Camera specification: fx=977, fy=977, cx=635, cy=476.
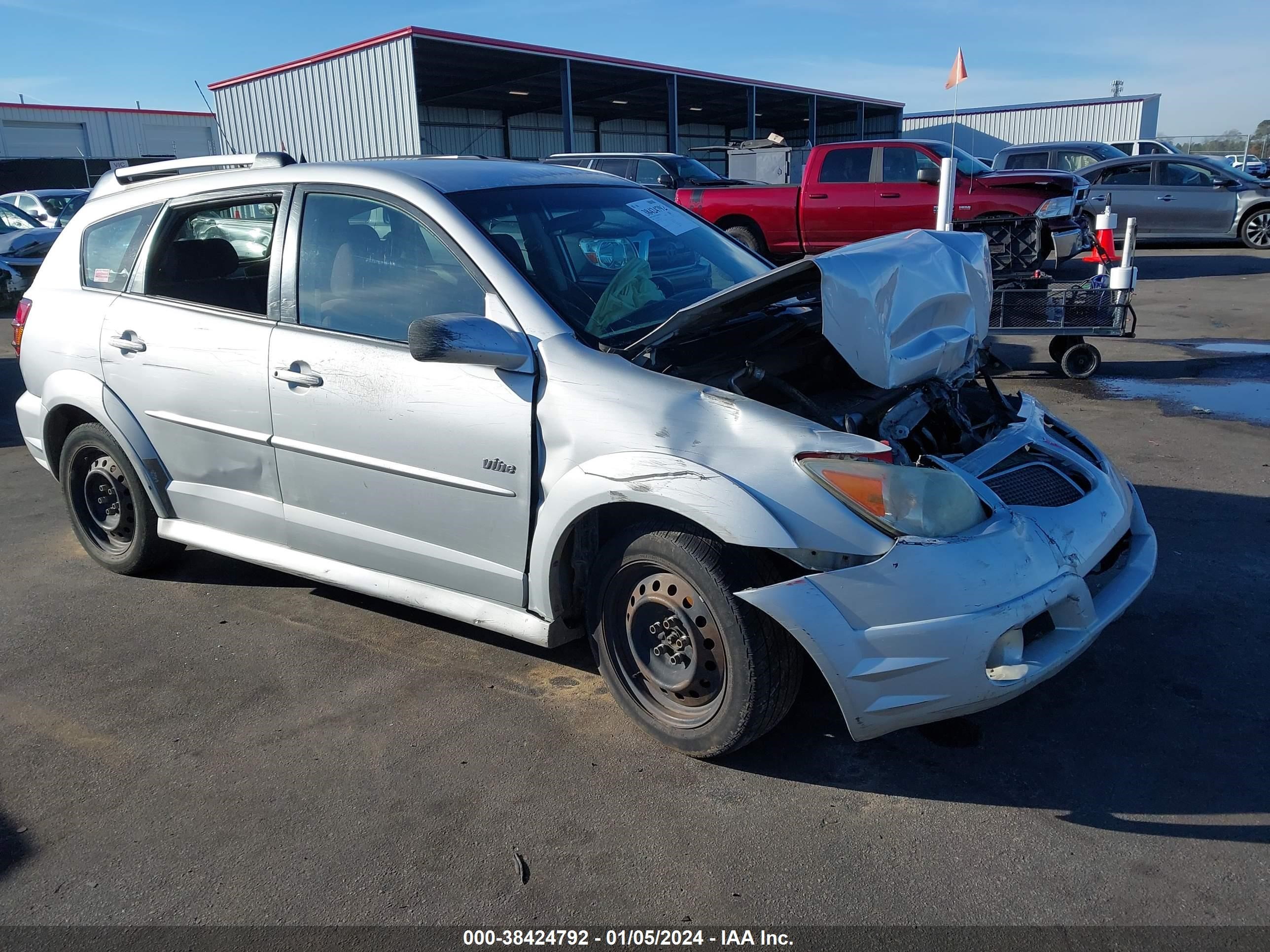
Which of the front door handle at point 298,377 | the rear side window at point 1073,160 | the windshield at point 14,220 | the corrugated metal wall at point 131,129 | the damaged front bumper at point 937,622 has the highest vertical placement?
the corrugated metal wall at point 131,129

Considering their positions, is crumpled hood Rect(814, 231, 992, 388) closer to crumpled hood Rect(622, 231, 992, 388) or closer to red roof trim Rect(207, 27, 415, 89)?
crumpled hood Rect(622, 231, 992, 388)

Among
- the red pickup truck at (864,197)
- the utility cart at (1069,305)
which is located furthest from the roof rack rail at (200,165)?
the red pickup truck at (864,197)

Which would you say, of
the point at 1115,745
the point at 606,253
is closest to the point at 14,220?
the point at 606,253

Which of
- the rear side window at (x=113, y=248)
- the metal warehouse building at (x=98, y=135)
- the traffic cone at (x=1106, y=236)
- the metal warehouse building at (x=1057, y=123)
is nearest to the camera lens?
the rear side window at (x=113, y=248)

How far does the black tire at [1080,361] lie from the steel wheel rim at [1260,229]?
1188 cm

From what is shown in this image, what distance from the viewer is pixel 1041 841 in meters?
2.65

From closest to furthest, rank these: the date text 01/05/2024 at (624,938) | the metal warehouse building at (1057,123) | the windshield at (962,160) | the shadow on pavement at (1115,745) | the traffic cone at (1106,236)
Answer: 1. the date text 01/05/2024 at (624,938)
2. the shadow on pavement at (1115,745)
3. the traffic cone at (1106,236)
4. the windshield at (962,160)
5. the metal warehouse building at (1057,123)

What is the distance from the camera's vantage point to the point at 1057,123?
39219 millimetres

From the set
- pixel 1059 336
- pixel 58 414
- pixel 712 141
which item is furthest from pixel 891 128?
pixel 58 414

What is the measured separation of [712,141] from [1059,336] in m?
36.4

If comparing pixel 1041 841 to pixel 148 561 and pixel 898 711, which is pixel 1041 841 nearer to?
pixel 898 711

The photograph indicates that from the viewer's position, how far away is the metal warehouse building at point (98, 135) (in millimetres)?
42781

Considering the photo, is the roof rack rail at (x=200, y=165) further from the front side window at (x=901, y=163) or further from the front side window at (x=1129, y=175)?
the front side window at (x=1129, y=175)

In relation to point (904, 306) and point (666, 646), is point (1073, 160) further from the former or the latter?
point (666, 646)
